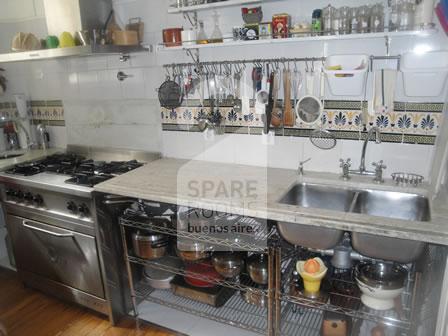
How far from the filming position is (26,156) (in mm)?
2564

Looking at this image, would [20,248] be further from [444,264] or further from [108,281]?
[444,264]

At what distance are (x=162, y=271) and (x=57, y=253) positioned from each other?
2.05 feet

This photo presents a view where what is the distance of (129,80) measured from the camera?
2.23 m

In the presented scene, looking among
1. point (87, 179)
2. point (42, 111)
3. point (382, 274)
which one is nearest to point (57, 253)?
point (87, 179)

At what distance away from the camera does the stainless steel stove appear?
1.85 metres

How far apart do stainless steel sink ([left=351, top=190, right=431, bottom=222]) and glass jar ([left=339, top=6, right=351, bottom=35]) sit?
74 cm

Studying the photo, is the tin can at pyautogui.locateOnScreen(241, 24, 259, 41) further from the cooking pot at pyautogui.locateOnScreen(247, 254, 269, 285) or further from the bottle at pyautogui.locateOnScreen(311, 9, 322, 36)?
the cooking pot at pyautogui.locateOnScreen(247, 254, 269, 285)

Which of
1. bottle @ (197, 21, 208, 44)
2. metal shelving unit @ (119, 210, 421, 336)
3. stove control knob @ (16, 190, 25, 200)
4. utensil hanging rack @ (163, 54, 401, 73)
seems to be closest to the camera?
metal shelving unit @ (119, 210, 421, 336)

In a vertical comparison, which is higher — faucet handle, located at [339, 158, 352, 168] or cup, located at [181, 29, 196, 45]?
cup, located at [181, 29, 196, 45]

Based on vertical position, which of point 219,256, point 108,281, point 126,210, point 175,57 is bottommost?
point 108,281

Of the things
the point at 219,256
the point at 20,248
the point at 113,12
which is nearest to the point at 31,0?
the point at 113,12

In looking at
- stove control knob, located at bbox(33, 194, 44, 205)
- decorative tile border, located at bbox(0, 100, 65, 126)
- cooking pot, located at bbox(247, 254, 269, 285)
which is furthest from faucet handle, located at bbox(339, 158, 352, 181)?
decorative tile border, located at bbox(0, 100, 65, 126)

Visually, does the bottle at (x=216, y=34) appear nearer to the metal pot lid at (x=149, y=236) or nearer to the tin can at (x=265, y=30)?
the tin can at (x=265, y=30)

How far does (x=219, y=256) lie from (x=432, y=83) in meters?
1.25
